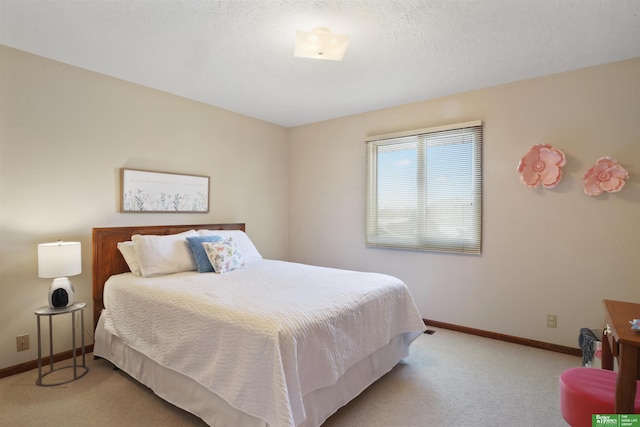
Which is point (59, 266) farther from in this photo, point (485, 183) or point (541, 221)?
point (541, 221)

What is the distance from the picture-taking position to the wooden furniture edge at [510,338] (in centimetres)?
283

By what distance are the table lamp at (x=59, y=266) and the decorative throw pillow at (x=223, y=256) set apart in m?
0.96

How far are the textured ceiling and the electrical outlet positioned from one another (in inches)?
88.2

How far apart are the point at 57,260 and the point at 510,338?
155 inches

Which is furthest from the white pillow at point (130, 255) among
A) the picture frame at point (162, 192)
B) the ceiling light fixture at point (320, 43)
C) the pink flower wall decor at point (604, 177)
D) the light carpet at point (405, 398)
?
the pink flower wall decor at point (604, 177)

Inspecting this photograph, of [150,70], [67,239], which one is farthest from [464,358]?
[150,70]

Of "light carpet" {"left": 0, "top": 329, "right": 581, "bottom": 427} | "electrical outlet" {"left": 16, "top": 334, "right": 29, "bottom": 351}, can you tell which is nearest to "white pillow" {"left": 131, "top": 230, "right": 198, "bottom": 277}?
"light carpet" {"left": 0, "top": 329, "right": 581, "bottom": 427}

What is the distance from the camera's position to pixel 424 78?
299cm

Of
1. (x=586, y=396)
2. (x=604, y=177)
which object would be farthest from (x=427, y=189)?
(x=586, y=396)

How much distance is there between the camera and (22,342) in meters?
2.49

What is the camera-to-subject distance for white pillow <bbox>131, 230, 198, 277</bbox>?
2.69 metres

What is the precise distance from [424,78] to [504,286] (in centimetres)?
216

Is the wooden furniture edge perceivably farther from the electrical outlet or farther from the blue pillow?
the electrical outlet

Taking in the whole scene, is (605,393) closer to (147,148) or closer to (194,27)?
(194,27)
